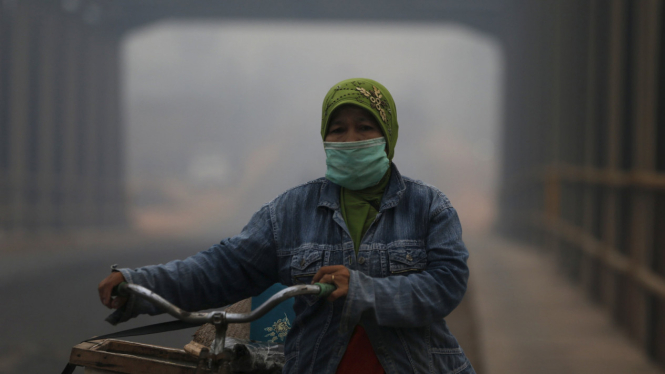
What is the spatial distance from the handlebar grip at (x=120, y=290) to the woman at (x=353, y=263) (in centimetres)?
2

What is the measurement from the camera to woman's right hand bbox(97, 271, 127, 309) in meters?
1.75

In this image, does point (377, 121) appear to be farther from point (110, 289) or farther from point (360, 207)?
point (110, 289)

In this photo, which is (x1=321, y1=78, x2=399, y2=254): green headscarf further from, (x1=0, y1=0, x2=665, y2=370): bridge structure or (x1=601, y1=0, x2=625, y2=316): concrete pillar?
(x1=601, y1=0, x2=625, y2=316): concrete pillar

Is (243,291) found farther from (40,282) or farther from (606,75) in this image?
(40,282)

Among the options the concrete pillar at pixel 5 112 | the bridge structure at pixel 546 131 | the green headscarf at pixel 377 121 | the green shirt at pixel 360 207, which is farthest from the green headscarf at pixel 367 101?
the concrete pillar at pixel 5 112

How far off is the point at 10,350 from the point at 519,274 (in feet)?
27.2

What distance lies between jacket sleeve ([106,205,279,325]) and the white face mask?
8.7 inches

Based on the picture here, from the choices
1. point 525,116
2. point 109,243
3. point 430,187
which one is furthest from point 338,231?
point 525,116

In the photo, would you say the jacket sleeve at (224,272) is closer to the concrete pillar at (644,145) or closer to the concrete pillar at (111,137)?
the concrete pillar at (644,145)

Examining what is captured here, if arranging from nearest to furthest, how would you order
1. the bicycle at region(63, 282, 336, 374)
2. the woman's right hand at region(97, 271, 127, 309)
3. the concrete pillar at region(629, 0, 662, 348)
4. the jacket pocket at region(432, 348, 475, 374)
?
1. the bicycle at region(63, 282, 336, 374)
2. the woman's right hand at region(97, 271, 127, 309)
3. the jacket pocket at region(432, 348, 475, 374)
4. the concrete pillar at region(629, 0, 662, 348)

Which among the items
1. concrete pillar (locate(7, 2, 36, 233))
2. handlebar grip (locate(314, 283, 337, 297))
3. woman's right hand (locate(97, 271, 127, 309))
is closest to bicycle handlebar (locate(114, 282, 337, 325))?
handlebar grip (locate(314, 283, 337, 297))

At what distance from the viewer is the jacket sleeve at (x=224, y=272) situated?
189 centimetres

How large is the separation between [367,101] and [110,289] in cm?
80

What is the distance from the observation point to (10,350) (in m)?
6.85
